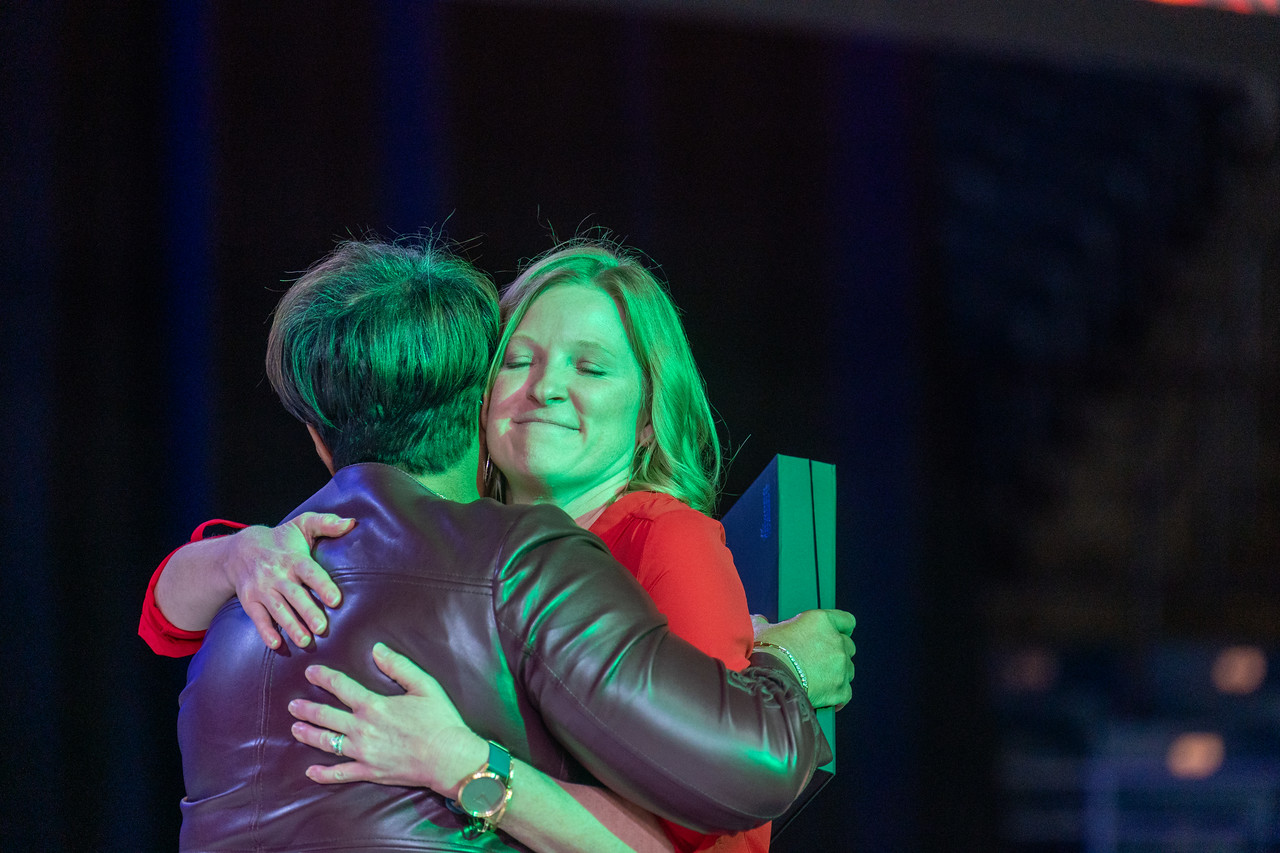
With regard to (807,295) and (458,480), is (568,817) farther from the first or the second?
(807,295)

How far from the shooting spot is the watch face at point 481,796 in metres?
1.00

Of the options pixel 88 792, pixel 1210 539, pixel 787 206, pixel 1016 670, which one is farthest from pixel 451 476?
pixel 1210 539

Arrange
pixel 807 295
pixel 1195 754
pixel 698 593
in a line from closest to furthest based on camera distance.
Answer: pixel 698 593 → pixel 807 295 → pixel 1195 754

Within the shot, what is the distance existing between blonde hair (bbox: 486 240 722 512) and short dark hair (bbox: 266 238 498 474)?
30cm

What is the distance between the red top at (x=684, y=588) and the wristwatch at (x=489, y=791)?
216 millimetres

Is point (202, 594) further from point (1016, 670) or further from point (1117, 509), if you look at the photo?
point (1117, 509)

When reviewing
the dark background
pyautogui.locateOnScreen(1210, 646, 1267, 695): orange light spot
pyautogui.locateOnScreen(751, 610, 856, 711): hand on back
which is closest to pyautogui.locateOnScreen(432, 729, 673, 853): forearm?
pyautogui.locateOnScreen(751, 610, 856, 711): hand on back

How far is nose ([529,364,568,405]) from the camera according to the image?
4.74 feet

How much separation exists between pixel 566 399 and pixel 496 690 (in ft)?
1.69

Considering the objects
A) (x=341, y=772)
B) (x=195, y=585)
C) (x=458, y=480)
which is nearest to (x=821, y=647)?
(x=458, y=480)

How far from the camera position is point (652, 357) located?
1.52m

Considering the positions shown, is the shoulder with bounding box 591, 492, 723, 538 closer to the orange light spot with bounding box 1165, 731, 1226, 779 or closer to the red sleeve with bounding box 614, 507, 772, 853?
the red sleeve with bounding box 614, 507, 772, 853

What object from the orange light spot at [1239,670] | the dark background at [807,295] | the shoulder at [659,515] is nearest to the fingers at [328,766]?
the shoulder at [659,515]

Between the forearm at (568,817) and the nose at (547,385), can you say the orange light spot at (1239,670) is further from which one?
the forearm at (568,817)
